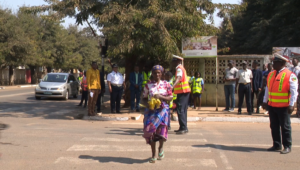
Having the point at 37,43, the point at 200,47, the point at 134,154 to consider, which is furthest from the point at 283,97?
the point at 37,43

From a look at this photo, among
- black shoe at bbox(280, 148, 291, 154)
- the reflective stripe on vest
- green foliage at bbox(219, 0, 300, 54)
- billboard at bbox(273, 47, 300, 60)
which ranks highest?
green foliage at bbox(219, 0, 300, 54)

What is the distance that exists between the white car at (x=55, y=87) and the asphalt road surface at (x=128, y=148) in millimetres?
10356

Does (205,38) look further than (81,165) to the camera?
Yes

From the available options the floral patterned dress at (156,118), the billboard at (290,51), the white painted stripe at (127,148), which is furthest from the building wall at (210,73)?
the floral patterned dress at (156,118)

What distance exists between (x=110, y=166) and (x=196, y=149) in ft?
6.54

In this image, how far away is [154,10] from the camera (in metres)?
11.7

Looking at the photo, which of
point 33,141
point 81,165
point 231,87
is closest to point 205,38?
point 231,87

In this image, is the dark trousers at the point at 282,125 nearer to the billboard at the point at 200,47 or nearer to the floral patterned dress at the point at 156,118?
the floral patterned dress at the point at 156,118

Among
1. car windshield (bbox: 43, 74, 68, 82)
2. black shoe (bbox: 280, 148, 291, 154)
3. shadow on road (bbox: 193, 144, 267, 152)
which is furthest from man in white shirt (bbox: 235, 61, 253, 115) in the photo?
car windshield (bbox: 43, 74, 68, 82)

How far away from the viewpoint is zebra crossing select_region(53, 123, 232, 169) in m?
5.91

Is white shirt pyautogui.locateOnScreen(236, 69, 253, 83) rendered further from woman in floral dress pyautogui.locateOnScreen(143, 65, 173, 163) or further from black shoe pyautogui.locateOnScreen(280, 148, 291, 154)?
woman in floral dress pyautogui.locateOnScreen(143, 65, 173, 163)

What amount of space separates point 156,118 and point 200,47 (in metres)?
8.34

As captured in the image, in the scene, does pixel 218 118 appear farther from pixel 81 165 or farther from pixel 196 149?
pixel 81 165

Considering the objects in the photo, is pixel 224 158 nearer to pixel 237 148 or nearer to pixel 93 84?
pixel 237 148
